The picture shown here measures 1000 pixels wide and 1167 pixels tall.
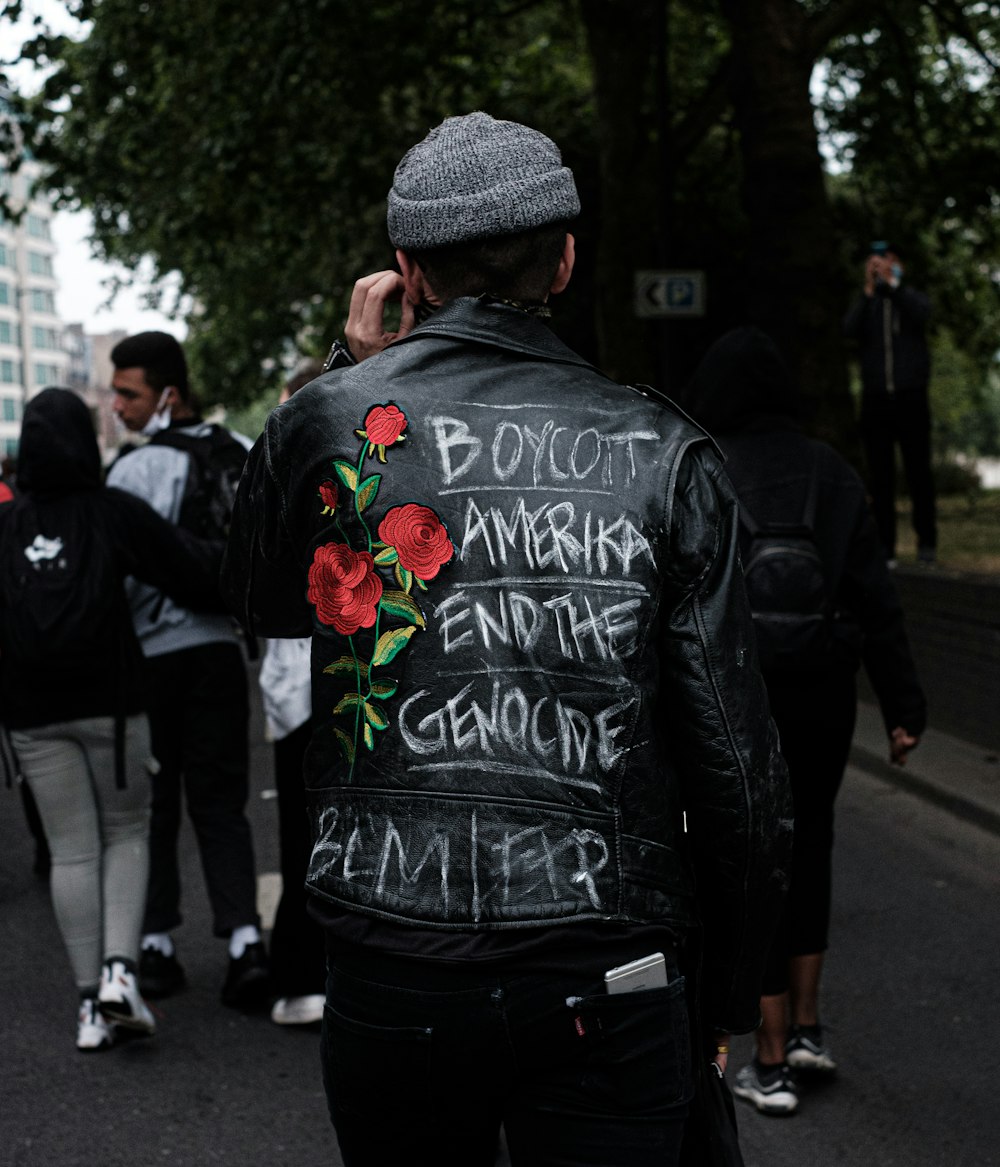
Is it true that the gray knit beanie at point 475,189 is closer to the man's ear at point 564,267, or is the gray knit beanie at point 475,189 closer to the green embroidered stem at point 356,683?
the man's ear at point 564,267

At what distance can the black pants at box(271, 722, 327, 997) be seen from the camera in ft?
16.1

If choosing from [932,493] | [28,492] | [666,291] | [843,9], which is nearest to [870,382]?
[932,493]

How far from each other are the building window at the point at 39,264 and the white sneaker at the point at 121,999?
133366 mm

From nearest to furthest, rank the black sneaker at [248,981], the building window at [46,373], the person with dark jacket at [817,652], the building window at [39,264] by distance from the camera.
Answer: the person with dark jacket at [817,652] < the black sneaker at [248,981] < the building window at [39,264] < the building window at [46,373]

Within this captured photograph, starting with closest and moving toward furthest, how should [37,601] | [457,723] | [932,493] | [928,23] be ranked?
[457,723] < [37,601] < [932,493] < [928,23]

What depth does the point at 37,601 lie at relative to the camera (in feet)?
15.5

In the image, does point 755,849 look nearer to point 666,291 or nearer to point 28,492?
point 28,492

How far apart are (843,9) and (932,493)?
5040 millimetres

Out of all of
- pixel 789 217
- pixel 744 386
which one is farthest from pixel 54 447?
pixel 789 217

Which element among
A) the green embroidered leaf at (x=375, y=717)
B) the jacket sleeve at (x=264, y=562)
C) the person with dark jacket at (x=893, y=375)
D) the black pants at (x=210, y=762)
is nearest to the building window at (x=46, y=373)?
the person with dark jacket at (x=893, y=375)

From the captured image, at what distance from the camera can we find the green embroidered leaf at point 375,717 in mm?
1982

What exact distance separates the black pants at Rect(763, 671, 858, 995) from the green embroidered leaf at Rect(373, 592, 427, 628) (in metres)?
2.25

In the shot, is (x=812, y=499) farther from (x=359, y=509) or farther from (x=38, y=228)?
(x=38, y=228)

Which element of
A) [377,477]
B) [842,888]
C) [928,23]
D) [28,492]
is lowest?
[842,888]
